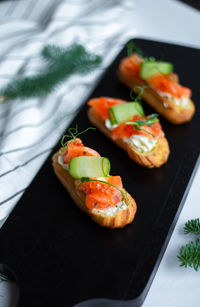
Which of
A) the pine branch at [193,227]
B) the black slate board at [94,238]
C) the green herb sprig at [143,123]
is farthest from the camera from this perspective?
the green herb sprig at [143,123]

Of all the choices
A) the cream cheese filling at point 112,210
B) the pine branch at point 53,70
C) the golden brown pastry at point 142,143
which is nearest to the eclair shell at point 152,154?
the golden brown pastry at point 142,143

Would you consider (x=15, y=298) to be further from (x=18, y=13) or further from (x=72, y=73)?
(x=18, y=13)

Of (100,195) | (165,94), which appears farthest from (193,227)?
(165,94)

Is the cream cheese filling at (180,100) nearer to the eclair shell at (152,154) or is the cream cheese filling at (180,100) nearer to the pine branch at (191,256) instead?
the eclair shell at (152,154)

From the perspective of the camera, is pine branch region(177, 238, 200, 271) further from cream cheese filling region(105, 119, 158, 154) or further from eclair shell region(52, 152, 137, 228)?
cream cheese filling region(105, 119, 158, 154)

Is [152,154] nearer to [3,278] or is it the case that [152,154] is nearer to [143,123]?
[143,123]

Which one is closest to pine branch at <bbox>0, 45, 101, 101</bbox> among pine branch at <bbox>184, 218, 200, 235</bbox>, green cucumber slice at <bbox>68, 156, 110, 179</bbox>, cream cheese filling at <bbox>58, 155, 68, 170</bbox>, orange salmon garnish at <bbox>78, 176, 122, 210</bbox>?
cream cheese filling at <bbox>58, 155, 68, 170</bbox>

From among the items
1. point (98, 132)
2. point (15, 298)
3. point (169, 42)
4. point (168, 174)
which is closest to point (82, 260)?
point (15, 298)
